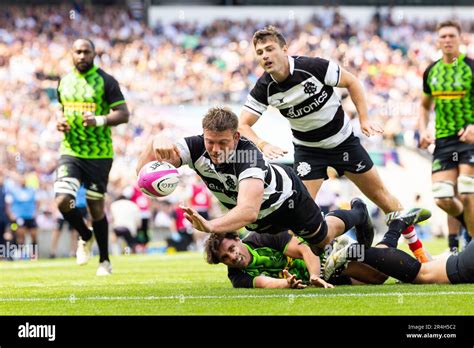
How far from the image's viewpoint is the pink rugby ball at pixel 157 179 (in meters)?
7.64

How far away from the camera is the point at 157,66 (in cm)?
2819

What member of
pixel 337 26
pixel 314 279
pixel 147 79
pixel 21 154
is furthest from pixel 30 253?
pixel 337 26

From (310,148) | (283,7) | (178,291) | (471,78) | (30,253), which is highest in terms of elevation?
(283,7)

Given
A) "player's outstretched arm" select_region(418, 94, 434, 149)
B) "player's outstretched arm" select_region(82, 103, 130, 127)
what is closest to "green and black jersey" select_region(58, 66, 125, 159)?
"player's outstretched arm" select_region(82, 103, 130, 127)

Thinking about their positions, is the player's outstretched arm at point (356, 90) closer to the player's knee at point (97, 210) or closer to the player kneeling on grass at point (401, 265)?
the player kneeling on grass at point (401, 265)

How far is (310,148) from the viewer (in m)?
10.2

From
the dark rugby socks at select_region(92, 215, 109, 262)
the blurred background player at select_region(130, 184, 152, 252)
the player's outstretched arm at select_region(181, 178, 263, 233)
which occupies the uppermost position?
the player's outstretched arm at select_region(181, 178, 263, 233)

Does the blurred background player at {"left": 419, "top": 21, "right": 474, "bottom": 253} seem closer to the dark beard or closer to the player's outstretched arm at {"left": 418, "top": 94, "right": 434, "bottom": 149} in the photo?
the player's outstretched arm at {"left": 418, "top": 94, "right": 434, "bottom": 149}

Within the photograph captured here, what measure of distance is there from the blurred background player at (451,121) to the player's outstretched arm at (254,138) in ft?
9.48

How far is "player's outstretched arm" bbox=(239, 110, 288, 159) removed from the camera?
8492 millimetres

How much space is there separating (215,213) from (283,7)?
45.1ft

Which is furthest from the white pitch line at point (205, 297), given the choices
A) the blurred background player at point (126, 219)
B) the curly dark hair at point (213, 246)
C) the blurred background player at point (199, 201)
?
the blurred background player at point (199, 201)

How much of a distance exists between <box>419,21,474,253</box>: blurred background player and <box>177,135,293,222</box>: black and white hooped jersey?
4.04m

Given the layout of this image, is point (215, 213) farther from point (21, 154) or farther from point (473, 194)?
point (473, 194)
